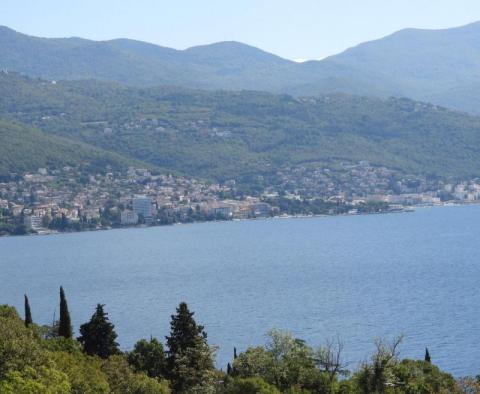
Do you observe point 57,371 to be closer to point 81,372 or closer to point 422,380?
point 81,372

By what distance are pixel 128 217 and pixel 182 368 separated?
14258cm

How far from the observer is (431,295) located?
80875 millimetres

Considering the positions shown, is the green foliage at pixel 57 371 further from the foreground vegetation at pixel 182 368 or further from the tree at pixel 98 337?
the tree at pixel 98 337

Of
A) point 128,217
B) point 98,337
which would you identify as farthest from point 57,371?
point 128,217

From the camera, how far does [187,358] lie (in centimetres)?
4056

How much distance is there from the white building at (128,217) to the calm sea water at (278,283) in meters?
15.7

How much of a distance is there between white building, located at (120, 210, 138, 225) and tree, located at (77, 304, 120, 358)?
454ft

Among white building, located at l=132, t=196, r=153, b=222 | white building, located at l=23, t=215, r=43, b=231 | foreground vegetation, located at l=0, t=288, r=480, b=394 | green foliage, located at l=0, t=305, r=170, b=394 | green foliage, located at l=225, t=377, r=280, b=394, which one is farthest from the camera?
white building, located at l=132, t=196, r=153, b=222

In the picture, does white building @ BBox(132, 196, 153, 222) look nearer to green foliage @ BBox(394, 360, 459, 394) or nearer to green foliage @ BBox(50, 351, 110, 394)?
green foliage @ BBox(394, 360, 459, 394)

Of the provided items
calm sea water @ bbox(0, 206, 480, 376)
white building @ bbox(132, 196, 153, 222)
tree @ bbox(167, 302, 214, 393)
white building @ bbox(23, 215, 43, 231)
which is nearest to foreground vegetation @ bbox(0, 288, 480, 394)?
tree @ bbox(167, 302, 214, 393)

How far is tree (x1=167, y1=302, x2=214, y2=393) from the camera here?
40.2 m

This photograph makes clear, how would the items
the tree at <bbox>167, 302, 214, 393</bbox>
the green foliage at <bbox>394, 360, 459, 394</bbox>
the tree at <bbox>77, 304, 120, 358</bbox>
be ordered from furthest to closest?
the tree at <bbox>77, 304, 120, 358</bbox> < the tree at <bbox>167, 302, 214, 393</bbox> < the green foliage at <bbox>394, 360, 459, 394</bbox>

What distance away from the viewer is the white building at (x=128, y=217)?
181250mm

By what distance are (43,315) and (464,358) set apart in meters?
31.7
